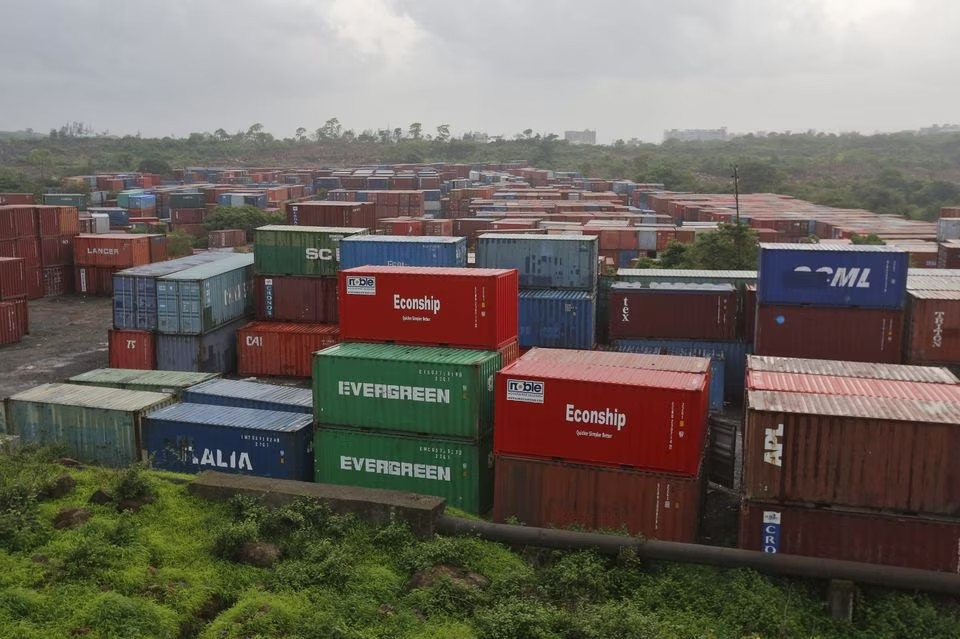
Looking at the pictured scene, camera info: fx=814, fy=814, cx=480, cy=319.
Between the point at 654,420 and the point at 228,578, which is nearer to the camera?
the point at 228,578

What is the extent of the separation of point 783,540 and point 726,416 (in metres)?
13.2

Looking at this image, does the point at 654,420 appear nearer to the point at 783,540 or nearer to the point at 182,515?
the point at 783,540

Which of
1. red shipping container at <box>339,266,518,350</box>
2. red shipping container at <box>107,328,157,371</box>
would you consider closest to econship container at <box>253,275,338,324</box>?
red shipping container at <box>107,328,157,371</box>

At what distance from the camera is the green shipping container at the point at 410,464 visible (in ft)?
62.4

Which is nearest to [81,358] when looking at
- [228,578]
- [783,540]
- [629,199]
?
[228,578]

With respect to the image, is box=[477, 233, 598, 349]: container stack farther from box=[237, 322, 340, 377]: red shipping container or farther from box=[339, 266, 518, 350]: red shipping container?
box=[237, 322, 340, 377]: red shipping container

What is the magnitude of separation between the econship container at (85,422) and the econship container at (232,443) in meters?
0.49

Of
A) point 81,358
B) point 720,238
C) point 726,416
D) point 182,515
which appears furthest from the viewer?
point 720,238

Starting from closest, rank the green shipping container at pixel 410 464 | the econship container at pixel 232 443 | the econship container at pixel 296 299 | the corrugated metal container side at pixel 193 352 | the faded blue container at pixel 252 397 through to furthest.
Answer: the green shipping container at pixel 410 464 → the econship container at pixel 232 443 → the faded blue container at pixel 252 397 → the corrugated metal container side at pixel 193 352 → the econship container at pixel 296 299

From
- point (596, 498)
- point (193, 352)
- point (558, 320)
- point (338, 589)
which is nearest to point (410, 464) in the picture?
point (596, 498)

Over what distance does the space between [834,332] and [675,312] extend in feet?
18.8

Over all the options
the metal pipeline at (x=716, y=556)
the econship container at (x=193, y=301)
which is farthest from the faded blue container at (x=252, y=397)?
the econship container at (x=193, y=301)

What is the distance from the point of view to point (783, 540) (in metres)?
14.9

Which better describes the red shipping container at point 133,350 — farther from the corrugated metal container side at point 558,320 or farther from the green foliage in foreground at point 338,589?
the green foliage in foreground at point 338,589
